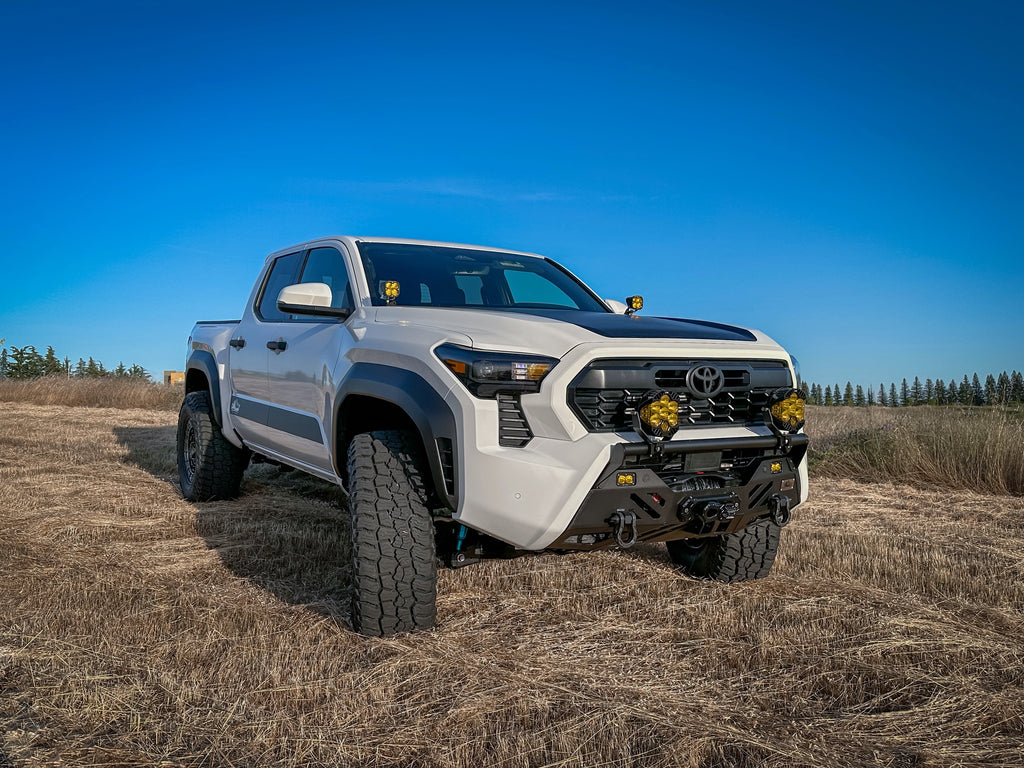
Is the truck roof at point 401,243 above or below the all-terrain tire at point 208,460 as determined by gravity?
above

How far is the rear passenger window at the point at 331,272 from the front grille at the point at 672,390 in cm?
163

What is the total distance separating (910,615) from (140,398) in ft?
58.9

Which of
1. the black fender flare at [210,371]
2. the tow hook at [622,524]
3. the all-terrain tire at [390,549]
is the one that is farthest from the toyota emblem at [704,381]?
the black fender flare at [210,371]

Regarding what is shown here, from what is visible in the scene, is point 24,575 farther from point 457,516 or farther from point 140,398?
point 140,398

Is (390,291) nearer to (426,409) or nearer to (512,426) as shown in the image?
(426,409)

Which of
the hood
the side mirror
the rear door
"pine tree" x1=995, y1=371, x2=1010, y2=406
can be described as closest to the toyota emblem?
the hood

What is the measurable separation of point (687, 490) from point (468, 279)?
2.03 m

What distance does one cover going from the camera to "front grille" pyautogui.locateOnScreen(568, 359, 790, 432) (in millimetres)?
3066

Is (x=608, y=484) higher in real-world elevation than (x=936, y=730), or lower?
higher

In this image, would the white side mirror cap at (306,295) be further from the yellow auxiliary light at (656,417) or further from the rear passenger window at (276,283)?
the yellow auxiliary light at (656,417)

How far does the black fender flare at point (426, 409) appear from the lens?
313cm

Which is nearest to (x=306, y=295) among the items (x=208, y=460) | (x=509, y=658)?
(x=509, y=658)

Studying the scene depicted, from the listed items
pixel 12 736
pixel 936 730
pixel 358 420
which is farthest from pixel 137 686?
pixel 936 730

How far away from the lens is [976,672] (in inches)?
119
